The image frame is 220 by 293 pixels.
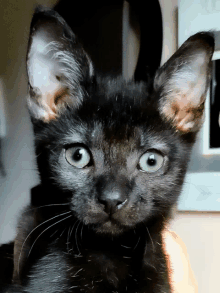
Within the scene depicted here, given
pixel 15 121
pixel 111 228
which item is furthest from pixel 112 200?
pixel 15 121

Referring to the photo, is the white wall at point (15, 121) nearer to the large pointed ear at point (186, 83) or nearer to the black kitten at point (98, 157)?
the black kitten at point (98, 157)

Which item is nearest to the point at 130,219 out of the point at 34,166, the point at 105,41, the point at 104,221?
the point at 104,221

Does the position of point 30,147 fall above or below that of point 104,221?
above

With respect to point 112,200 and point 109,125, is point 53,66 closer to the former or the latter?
point 109,125

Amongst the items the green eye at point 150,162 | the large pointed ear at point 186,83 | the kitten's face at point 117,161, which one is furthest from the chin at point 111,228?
the large pointed ear at point 186,83

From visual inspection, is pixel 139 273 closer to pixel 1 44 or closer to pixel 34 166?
pixel 34 166

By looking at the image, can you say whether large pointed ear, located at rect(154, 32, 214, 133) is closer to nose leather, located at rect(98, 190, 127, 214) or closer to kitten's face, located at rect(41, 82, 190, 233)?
kitten's face, located at rect(41, 82, 190, 233)
